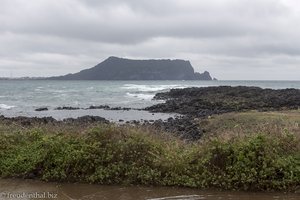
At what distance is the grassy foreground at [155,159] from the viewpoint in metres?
8.66

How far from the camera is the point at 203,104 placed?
36812 millimetres

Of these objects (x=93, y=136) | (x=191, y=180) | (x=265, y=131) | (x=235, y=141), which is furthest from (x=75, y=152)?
(x=265, y=131)

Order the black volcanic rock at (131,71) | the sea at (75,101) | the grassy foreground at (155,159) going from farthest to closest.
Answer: the black volcanic rock at (131,71) → the sea at (75,101) → the grassy foreground at (155,159)

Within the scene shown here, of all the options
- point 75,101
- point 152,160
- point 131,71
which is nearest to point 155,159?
point 152,160

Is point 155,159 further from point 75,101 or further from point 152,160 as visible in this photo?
point 75,101

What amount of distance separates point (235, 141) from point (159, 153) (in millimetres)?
1751

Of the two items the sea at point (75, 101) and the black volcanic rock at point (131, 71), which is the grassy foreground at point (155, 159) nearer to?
the sea at point (75, 101)

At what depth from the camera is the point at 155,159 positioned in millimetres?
9102

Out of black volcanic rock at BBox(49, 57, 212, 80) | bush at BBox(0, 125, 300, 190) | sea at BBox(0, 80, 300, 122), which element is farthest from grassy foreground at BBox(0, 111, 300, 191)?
black volcanic rock at BBox(49, 57, 212, 80)

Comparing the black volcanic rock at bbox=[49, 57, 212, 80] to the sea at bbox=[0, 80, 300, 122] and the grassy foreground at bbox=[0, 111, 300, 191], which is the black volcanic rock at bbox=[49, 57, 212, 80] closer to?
the sea at bbox=[0, 80, 300, 122]

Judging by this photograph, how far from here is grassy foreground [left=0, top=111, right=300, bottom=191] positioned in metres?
8.66

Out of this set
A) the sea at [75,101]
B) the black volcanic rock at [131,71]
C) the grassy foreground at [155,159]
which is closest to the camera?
the grassy foreground at [155,159]

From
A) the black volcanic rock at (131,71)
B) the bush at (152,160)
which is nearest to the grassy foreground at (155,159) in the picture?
the bush at (152,160)

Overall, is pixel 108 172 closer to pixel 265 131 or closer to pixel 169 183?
pixel 169 183
